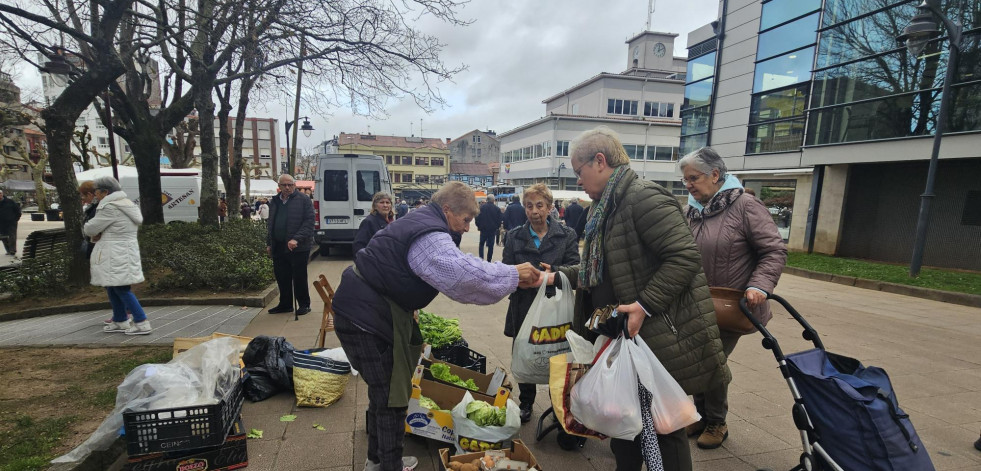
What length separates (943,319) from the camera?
674cm

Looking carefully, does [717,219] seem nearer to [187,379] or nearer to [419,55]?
[187,379]

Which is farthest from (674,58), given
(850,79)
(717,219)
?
(717,219)

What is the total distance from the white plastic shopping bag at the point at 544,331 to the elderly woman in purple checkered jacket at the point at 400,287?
0.25 metres

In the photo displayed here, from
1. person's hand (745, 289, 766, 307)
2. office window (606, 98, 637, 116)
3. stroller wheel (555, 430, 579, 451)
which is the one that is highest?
office window (606, 98, 637, 116)

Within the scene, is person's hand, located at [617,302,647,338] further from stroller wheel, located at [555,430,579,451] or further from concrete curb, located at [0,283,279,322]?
concrete curb, located at [0,283,279,322]

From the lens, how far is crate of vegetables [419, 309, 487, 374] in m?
3.48

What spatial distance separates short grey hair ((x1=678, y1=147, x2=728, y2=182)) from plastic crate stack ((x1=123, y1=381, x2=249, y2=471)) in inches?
127

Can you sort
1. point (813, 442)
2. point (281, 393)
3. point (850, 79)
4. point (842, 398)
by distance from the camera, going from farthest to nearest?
point (850, 79) → point (281, 393) → point (813, 442) → point (842, 398)

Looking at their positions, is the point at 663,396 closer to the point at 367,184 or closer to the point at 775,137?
the point at 367,184

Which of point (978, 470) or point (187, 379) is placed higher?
point (187, 379)

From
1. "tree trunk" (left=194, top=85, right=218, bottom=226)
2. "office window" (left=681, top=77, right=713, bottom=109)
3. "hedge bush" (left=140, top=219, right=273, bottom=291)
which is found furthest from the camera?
"office window" (left=681, top=77, right=713, bottom=109)

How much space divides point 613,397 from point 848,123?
15265 mm

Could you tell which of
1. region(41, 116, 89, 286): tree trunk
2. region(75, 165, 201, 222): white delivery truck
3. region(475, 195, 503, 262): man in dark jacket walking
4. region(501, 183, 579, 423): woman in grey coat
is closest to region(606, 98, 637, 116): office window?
region(475, 195, 503, 262): man in dark jacket walking

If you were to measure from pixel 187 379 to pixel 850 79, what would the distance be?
16849 millimetres
